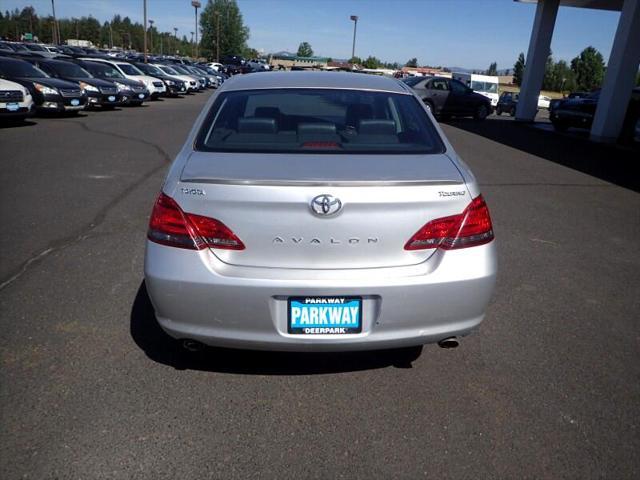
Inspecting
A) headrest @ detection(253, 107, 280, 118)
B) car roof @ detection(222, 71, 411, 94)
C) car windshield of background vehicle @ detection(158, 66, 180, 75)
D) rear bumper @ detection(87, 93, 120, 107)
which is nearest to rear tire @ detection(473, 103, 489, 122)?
rear bumper @ detection(87, 93, 120, 107)

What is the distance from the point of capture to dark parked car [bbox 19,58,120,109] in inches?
669

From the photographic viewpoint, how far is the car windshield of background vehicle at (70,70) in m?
17.2

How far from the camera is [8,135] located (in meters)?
11.5

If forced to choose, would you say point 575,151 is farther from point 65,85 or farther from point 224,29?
point 224,29

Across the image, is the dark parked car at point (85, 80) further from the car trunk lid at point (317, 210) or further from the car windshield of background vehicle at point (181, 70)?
the car trunk lid at point (317, 210)

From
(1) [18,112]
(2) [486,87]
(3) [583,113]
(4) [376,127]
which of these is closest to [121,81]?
(1) [18,112]

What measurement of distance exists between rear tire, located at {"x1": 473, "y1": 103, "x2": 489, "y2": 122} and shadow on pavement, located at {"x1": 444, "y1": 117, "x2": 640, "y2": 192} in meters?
1.74

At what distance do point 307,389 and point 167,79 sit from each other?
84.3 ft

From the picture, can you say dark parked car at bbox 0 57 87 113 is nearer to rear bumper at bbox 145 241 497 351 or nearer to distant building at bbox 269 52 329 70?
rear bumper at bbox 145 241 497 351

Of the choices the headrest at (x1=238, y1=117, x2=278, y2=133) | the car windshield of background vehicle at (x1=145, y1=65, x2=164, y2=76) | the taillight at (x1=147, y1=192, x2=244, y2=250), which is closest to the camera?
the taillight at (x1=147, y1=192, x2=244, y2=250)

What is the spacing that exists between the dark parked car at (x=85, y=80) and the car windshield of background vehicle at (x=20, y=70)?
1.42m

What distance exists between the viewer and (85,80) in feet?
57.1

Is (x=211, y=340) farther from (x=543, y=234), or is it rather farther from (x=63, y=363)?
(x=543, y=234)

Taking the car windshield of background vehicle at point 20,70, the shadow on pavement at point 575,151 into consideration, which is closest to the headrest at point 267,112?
the shadow on pavement at point 575,151
